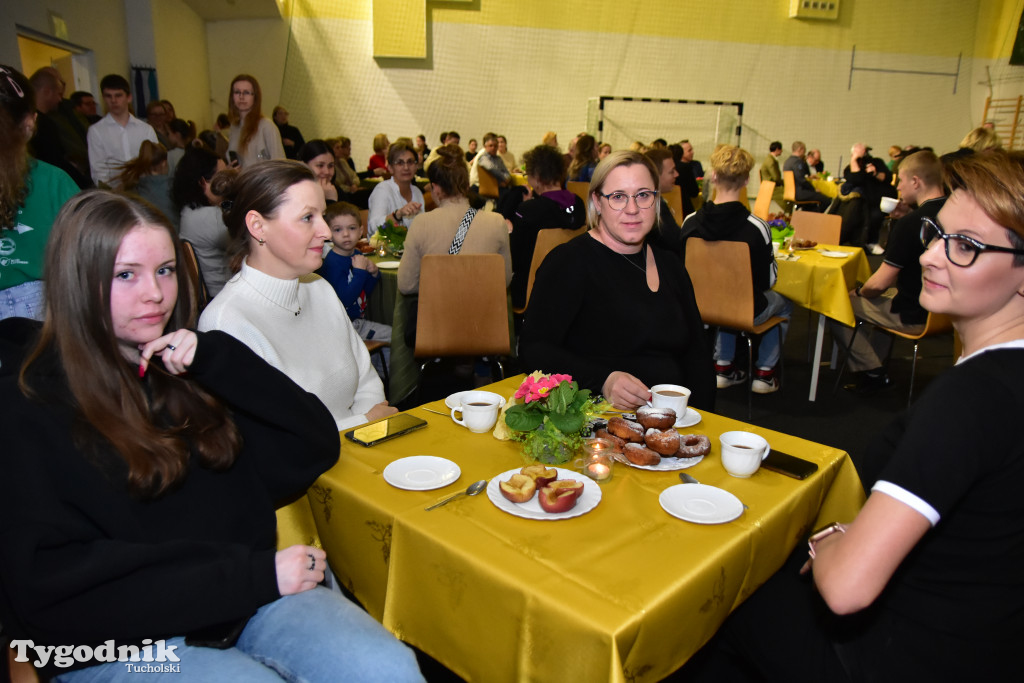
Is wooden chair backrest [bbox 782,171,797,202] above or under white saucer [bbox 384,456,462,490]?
above

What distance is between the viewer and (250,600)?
1123mm

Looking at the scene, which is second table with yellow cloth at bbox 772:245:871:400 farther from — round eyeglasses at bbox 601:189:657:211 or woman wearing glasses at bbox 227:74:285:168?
woman wearing glasses at bbox 227:74:285:168

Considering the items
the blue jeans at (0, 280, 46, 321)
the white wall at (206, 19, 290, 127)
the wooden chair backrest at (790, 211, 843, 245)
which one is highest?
the white wall at (206, 19, 290, 127)

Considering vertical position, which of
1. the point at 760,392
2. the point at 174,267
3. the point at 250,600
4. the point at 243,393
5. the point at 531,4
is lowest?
the point at 760,392

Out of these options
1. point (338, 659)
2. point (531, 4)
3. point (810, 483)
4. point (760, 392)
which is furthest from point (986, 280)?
point (531, 4)

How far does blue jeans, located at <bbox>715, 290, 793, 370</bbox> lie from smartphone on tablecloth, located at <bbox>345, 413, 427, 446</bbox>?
2893mm

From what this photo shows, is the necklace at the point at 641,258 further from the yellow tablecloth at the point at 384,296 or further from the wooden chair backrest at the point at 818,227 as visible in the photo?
the wooden chair backrest at the point at 818,227

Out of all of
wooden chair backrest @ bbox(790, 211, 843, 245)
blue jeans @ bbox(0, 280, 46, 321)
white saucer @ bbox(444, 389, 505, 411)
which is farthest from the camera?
wooden chair backrest @ bbox(790, 211, 843, 245)

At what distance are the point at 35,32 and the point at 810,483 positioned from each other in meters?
7.71

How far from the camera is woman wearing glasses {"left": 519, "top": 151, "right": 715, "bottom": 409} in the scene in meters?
2.16

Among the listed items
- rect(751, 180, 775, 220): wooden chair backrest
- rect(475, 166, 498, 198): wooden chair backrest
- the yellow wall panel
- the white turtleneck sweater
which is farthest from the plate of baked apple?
the yellow wall panel

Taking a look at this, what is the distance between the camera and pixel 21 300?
7.75 ft

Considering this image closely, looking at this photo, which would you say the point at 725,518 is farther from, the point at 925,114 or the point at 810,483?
the point at 925,114

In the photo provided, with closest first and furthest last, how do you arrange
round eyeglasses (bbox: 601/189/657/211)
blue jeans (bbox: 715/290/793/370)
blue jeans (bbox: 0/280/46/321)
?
round eyeglasses (bbox: 601/189/657/211) → blue jeans (bbox: 0/280/46/321) → blue jeans (bbox: 715/290/793/370)
